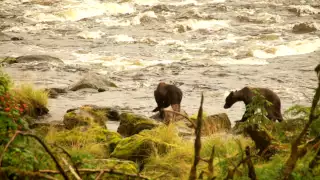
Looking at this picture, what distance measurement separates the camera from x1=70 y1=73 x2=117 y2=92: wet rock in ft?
44.7

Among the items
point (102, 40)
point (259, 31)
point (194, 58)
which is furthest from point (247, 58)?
point (102, 40)

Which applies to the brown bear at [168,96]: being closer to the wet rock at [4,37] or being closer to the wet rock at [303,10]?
the wet rock at [4,37]

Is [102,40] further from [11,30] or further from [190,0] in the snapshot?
[190,0]

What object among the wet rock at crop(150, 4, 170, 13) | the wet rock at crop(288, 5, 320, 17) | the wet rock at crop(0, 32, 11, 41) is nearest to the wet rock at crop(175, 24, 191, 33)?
the wet rock at crop(150, 4, 170, 13)

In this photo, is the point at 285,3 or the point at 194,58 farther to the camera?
the point at 285,3

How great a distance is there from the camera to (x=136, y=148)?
6.52 m

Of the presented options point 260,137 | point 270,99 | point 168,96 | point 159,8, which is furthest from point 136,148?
point 159,8

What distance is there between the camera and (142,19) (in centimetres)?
2459

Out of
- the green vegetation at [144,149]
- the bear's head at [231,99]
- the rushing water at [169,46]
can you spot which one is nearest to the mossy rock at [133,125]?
the green vegetation at [144,149]

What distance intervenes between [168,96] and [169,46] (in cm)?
914

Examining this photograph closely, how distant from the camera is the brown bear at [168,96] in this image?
1059 cm

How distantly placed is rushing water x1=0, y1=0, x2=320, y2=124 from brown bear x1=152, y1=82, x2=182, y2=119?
0.89m

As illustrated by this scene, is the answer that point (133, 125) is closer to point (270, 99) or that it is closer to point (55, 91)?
point (270, 99)

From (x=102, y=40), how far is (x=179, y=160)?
15.1 meters
